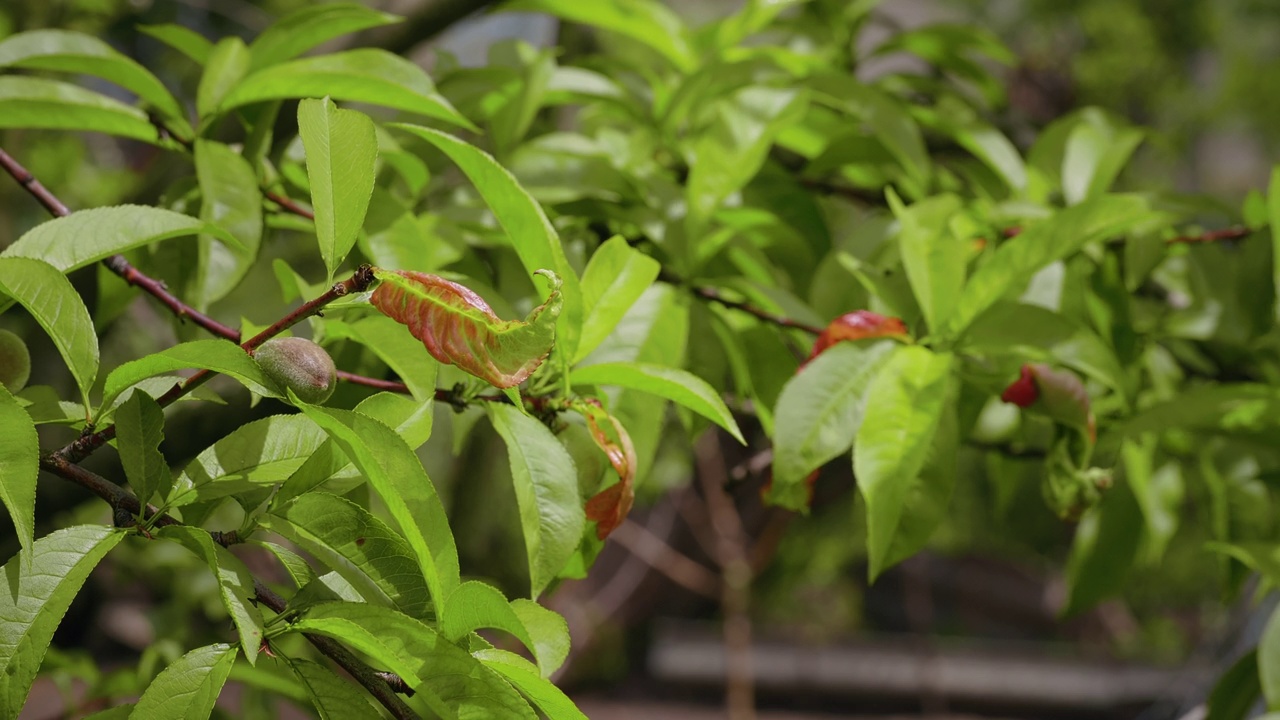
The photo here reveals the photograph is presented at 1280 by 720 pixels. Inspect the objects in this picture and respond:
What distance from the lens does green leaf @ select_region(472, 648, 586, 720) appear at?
0.34 meters

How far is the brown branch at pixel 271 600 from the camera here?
0.34m

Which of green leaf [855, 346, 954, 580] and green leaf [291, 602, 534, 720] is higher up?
green leaf [291, 602, 534, 720]

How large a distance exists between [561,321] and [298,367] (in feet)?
0.36

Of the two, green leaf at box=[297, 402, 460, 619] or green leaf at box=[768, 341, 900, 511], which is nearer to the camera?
green leaf at box=[297, 402, 460, 619]

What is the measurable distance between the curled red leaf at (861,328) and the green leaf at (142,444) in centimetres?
32

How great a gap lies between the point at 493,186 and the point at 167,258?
10.7 inches

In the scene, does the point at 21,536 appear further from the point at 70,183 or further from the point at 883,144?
the point at 70,183

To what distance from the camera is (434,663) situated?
33cm

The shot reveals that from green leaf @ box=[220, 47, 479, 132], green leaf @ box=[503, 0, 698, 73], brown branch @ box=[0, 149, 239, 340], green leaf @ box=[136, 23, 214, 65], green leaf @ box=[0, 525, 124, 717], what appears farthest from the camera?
green leaf @ box=[503, 0, 698, 73]

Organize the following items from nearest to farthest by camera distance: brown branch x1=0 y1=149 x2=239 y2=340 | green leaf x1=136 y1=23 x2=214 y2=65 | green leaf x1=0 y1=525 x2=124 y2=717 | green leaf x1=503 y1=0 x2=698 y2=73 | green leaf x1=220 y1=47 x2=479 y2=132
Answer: green leaf x1=0 y1=525 x2=124 y2=717, brown branch x1=0 y1=149 x2=239 y2=340, green leaf x1=220 y1=47 x2=479 y2=132, green leaf x1=136 y1=23 x2=214 y2=65, green leaf x1=503 y1=0 x2=698 y2=73

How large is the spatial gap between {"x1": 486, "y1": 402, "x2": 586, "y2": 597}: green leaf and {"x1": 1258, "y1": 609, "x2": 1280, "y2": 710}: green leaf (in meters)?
0.45

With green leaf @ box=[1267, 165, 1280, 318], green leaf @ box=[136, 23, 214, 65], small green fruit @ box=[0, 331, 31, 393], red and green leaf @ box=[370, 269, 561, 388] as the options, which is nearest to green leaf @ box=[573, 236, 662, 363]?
red and green leaf @ box=[370, 269, 561, 388]

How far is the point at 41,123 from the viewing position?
20.9 inches

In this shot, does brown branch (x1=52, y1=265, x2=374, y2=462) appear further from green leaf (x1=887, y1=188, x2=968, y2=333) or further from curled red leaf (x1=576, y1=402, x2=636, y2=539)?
green leaf (x1=887, y1=188, x2=968, y2=333)
